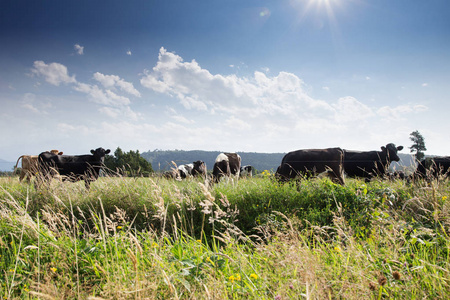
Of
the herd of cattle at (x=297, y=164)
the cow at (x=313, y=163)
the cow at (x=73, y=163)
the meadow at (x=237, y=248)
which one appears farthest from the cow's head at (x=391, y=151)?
the cow at (x=73, y=163)

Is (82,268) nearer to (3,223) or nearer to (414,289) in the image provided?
(3,223)

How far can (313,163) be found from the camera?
8.93 meters

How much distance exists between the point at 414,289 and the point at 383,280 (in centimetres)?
107

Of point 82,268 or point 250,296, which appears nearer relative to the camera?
point 250,296

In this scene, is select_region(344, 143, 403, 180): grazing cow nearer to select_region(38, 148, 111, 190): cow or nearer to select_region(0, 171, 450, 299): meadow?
select_region(0, 171, 450, 299): meadow

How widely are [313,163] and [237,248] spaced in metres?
6.72

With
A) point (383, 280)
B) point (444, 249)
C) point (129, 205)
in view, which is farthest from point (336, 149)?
point (383, 280)

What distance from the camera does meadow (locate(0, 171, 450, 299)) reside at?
2092mm

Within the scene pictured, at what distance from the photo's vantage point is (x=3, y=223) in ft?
13.5

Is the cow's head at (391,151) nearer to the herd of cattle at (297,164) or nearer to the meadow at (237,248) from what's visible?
the herd of cattle at (297,164)

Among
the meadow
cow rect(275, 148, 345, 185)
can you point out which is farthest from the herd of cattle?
the meadow

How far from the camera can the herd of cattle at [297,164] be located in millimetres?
8953

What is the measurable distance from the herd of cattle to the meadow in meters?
1.35

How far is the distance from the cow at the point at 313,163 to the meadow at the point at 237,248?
95cm
